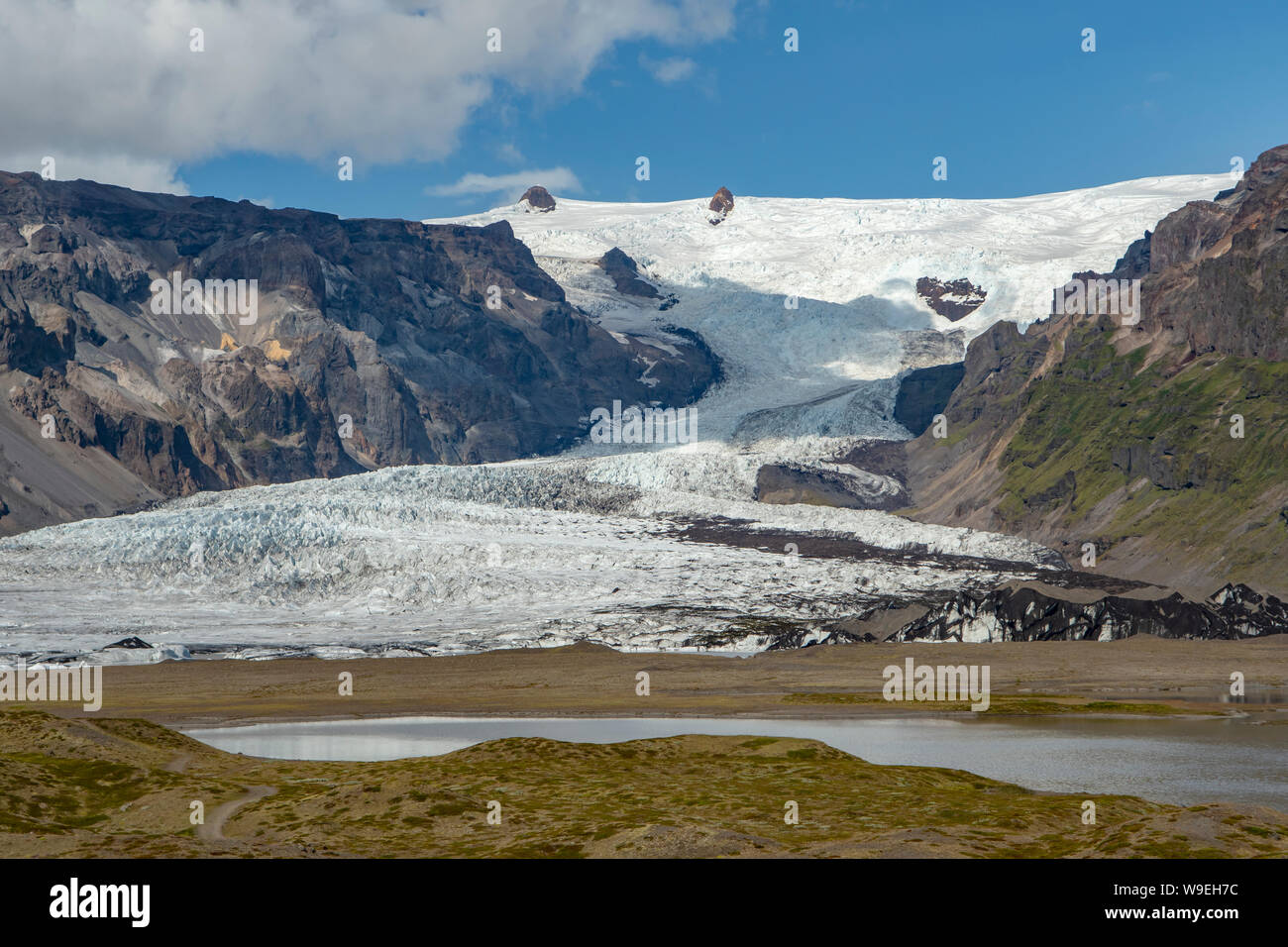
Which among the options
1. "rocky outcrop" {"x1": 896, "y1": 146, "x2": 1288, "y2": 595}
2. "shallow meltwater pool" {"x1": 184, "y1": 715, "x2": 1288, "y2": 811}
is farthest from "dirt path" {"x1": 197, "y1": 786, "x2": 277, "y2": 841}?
"rocky outcrop" {"x1": 896, "y1": 146, "x2": 1288, "y2": 595}

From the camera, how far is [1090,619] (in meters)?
110

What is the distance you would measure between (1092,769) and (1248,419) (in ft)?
441

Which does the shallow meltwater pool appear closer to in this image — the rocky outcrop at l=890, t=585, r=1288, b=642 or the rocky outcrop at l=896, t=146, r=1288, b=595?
the rocky outcrop at l=890, t=585, r=1288, b=642

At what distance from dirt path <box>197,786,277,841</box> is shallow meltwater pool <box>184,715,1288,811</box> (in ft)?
42.2

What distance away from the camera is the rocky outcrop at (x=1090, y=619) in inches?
4274

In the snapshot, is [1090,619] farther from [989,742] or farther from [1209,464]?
[1209,464]

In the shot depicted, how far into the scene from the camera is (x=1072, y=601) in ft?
367

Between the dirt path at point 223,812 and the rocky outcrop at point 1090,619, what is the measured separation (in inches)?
2988

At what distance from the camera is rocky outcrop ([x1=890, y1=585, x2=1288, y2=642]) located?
109 m

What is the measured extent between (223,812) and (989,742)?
35398 mm

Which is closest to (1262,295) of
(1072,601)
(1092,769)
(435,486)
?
(1072,601)

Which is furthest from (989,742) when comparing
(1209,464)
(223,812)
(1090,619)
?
(1209,464)
